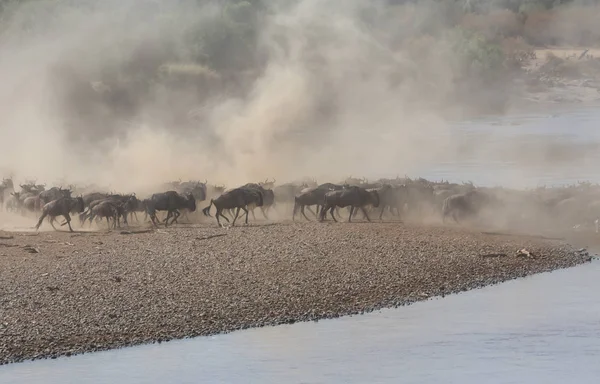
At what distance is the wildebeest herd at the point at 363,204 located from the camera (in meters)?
29.9

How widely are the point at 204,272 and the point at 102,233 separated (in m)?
6.71

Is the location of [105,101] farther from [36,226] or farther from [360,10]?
[36,226]

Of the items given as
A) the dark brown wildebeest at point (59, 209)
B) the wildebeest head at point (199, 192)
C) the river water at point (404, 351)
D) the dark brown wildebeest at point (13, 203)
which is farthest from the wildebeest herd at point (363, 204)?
the river water at point (404, 351)

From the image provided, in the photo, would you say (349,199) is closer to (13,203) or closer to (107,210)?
(107,210)

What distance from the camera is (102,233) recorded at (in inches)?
1141

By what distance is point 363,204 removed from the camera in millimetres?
30453

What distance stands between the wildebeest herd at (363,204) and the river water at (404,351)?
7.36 meters

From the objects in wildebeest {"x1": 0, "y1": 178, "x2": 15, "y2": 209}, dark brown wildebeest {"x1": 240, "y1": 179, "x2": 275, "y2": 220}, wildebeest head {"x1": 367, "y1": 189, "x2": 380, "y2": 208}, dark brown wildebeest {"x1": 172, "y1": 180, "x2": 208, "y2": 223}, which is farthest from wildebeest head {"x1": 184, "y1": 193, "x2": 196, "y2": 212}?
wildebeest {"x1": 0, "y1": 178, "x2": 15, "y2": 209}

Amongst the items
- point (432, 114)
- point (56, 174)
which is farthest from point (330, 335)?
point (432, 114)

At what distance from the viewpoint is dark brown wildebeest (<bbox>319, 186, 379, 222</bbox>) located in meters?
30.3

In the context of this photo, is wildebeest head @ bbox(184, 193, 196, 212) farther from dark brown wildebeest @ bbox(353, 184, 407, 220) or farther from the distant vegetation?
the distant vegetation

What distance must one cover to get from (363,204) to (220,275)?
333 inches

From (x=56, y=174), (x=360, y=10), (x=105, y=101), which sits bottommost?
(x=56, y=174)

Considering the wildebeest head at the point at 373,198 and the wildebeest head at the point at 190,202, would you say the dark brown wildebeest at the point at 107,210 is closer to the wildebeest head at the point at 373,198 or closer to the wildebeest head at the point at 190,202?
the wildebeest head at the point at 190,202
